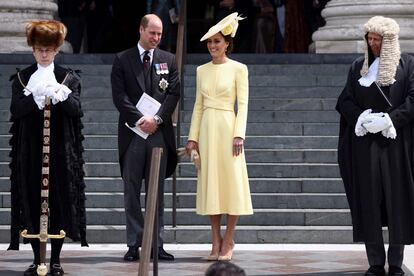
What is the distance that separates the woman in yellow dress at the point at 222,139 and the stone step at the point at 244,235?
1.04m

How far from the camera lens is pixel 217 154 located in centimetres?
1260

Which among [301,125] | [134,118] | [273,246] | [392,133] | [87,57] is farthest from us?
[87,57]

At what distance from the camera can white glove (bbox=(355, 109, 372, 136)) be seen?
1151 centimetres

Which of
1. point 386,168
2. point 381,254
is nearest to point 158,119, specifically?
point 386,168

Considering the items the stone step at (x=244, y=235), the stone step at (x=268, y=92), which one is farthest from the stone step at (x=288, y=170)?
the stone step at (x=268, y=92)

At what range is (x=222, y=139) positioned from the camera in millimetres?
12609

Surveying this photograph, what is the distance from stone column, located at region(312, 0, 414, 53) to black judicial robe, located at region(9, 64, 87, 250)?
28.7 feet

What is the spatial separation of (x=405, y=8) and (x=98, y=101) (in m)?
4.88

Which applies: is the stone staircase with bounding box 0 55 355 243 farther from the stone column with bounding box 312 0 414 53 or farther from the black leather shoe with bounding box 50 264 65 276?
the black leather shoe with bounding box 50 264 65 276

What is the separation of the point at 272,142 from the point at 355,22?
15.6ft

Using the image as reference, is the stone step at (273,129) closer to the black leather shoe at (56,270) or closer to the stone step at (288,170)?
the stone step at (288,170)

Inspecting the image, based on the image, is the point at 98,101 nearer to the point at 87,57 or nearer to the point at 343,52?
the point at 87,57

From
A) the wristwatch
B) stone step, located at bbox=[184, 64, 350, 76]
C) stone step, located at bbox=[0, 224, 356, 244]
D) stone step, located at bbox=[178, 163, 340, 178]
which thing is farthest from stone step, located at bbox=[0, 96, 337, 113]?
the wristwatch

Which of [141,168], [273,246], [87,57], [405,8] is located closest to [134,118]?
[141,168]
